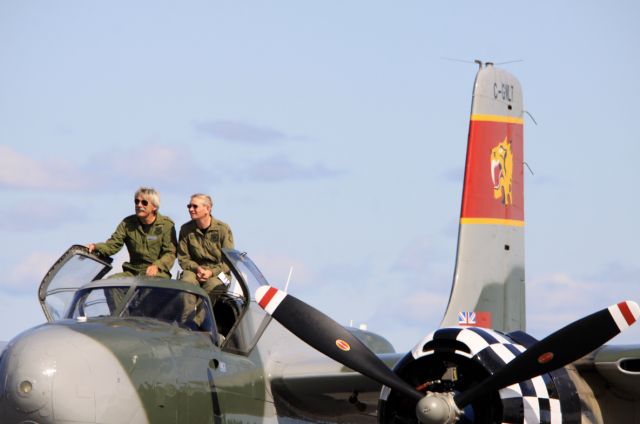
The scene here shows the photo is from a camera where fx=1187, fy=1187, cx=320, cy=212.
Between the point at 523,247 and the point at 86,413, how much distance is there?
9.94 m

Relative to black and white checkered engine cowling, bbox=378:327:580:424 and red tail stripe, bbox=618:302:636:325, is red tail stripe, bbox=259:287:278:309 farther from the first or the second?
red tail stripe, bbox=618:302:636:325

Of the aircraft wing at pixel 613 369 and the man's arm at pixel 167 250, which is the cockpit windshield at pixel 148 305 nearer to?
the man's arm at pixel 167 250

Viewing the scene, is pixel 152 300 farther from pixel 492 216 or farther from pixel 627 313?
pixel 492 216

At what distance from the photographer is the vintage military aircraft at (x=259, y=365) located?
11.5m

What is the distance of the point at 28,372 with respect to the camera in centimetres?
1126

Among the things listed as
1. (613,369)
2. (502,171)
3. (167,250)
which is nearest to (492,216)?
(502,171)

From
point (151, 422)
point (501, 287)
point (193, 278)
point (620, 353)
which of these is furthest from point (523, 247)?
point (151, 422)

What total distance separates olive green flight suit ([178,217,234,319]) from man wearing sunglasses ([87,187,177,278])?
0.51 ft

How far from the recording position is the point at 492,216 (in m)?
19.2

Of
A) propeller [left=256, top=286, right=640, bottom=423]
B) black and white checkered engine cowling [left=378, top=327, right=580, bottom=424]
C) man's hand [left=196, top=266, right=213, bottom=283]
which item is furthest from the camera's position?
man's hand [left=196, top=266, right=213, bottom=283]

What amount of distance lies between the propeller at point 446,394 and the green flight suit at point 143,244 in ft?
4.93

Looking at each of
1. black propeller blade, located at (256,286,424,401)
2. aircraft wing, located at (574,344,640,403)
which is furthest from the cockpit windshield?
aircraft wing, located at (574,344,640,403)

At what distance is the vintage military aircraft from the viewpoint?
11.5m

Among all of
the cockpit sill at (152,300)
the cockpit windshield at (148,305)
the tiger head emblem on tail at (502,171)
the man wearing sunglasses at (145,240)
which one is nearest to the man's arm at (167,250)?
the man wearing sunglasses at (145,240)
